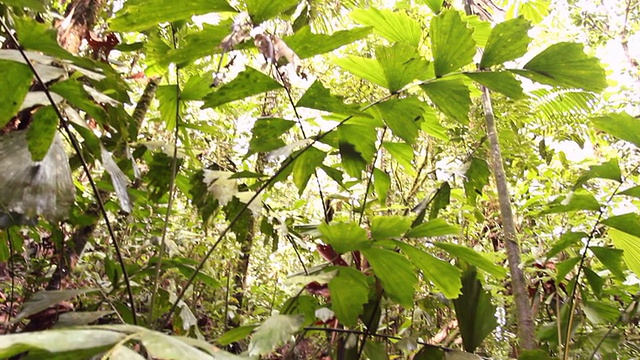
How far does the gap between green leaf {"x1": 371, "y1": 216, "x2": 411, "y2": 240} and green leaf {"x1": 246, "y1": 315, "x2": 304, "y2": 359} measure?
23cm

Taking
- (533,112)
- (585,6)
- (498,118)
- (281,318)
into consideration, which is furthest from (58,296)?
(585,6)

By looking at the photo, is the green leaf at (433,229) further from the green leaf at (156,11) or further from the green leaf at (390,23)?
the green leaf at (156,11)

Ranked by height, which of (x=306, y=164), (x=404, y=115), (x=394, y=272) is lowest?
(x=394, y=272)

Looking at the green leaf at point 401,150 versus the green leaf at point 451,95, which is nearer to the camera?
the green leaf at point 451,95

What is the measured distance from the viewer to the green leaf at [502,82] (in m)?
0.81

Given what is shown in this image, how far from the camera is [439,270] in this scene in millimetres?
905

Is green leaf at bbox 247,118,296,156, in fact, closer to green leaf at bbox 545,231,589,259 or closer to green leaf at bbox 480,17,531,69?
green leaf at bbox 480,17,531,69

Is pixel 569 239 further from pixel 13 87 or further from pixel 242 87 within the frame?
pixel 13 87

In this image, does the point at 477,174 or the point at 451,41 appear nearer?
the point at 451,41

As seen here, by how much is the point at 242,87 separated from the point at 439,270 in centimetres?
55

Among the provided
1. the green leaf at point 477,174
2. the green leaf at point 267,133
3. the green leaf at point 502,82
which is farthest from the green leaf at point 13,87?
the green leaf at point 477,174

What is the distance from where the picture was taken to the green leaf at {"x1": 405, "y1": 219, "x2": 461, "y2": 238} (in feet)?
2.93

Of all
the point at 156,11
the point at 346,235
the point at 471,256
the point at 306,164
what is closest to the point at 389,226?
the point at 346,235

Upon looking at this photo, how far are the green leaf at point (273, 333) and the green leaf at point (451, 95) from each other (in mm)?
513
